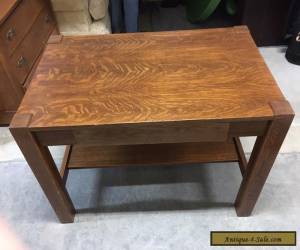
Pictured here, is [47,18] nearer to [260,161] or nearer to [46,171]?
[46,171]

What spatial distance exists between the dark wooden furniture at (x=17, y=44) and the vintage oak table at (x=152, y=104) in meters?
0.35

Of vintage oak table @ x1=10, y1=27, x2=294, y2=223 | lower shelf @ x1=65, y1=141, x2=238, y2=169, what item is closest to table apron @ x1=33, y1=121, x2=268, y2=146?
vintage oak table @ x1=10, y1=27, x2=294, y2=223

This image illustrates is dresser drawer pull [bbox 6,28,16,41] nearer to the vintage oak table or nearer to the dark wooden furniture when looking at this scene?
the dark wooden furniture

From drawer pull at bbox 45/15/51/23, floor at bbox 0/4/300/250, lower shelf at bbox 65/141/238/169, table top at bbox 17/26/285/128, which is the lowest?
floor at bbox 0/4/300/250

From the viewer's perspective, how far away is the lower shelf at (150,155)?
1.14 metres

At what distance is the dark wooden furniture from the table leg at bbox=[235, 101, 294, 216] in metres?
1.17

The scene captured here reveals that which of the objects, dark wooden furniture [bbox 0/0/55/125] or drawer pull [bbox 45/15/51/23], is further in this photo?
drawer pull [bbox 45/15/51/23]

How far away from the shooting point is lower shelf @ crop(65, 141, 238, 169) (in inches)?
→ 45.0

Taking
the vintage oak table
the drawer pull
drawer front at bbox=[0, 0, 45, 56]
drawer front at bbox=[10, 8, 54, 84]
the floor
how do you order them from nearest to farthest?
the vintage oak table < the floor < drawer front at bbox=[0, 0, 45, 56] < drawer front at bbox=[10, 8, 54, 84] < the drawer pull

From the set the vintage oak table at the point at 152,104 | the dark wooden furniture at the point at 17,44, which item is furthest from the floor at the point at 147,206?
the dark wooden furniture at the point at 17,44

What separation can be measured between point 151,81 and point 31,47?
3.10ft

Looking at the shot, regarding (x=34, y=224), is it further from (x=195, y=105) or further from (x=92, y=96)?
(x=195, y=105)

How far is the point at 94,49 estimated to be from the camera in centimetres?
110

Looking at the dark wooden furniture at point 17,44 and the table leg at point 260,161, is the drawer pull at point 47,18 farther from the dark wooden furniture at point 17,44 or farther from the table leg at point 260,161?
the table leg at point 260,161
